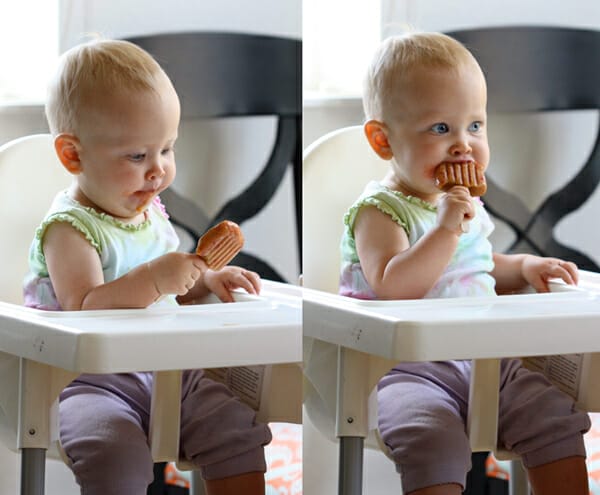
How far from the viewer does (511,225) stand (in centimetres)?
85

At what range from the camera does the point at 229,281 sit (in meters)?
0.77

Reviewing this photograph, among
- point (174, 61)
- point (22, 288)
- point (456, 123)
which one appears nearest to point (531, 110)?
point (456, 123)

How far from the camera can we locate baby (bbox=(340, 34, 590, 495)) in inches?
30.3

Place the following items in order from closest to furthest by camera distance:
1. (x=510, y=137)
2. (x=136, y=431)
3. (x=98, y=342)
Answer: (x=98, y=342)
(x=136, y=431)
(x=510, y=137)

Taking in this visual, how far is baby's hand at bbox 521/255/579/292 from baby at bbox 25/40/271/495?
1.01 feet

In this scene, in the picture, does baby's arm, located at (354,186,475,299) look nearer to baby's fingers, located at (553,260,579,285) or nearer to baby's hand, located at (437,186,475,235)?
baby's hand, located at (437,186,475,235)

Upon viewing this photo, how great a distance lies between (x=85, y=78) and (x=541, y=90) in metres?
0.42

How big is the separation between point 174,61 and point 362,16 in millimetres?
163

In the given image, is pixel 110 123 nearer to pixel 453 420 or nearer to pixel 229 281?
pixel 229 281

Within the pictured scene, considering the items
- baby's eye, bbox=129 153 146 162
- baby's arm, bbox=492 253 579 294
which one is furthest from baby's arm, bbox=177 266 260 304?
baby's arm, bbox=492 253 579 294

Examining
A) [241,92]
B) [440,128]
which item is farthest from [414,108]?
[241,92]

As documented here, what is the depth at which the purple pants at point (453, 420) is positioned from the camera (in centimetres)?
77

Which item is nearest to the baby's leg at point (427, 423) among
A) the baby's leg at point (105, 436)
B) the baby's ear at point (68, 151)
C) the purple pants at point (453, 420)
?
the purple pants at point (453, 420)

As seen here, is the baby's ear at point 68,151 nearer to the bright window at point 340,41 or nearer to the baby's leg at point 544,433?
the bright window at point 340,41
